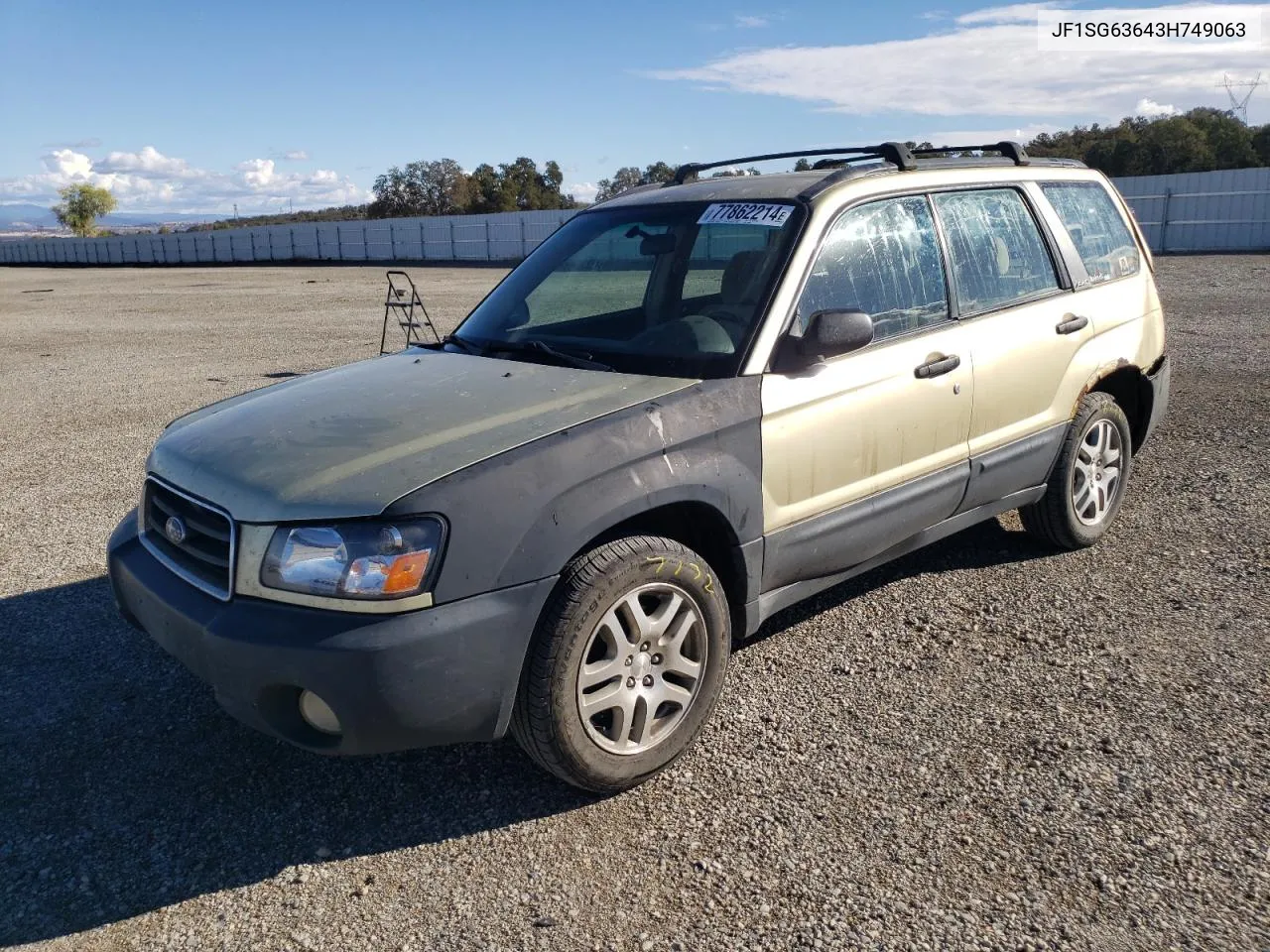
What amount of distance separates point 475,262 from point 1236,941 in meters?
43.9

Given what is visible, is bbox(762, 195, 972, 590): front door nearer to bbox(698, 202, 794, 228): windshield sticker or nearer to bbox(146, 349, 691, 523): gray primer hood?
bbox(698, 202, 794, 228): windshield sticker

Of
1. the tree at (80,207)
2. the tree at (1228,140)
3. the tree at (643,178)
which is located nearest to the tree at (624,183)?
the tree at (643,178)

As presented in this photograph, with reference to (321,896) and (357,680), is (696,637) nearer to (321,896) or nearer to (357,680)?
(357,680)

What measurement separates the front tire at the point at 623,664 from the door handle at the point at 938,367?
1.27m

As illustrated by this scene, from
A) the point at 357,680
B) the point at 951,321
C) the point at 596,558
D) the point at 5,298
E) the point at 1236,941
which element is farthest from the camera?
the point at 5,298

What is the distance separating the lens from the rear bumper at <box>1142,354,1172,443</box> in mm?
5434

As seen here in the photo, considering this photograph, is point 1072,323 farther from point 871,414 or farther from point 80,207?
point 80,207

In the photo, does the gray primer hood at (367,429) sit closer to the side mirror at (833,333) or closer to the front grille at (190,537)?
the front grille at (190,537)

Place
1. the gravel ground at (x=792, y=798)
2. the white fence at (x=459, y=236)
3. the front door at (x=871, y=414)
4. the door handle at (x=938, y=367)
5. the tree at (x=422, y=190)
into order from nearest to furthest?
the gravel ground at (x=792, y=798), the front door at (x=871, y=414), the door handle at (x=938, y=367), the white fence at (x=459, y=236), the tree at (x=422, y=190)

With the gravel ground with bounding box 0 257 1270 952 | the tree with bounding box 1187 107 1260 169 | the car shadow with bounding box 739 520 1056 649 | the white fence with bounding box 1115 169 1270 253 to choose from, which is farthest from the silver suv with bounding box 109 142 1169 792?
the tree with bounding box 1187 107 1260 169

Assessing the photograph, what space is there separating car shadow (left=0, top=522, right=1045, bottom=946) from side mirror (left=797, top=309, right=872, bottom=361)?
1664mm

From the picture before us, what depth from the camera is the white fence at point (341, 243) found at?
44750mm

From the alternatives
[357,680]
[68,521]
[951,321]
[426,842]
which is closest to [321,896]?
[426,842]

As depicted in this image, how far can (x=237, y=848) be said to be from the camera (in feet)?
10.0
